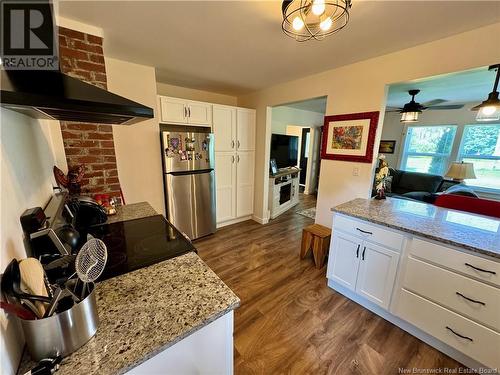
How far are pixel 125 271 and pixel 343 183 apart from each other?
234 centimetres

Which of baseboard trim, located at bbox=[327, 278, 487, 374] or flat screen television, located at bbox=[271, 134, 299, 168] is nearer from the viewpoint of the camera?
baseboard trim, located at bbox=[327, 278, 487, 374]

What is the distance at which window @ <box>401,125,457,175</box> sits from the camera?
4.67m

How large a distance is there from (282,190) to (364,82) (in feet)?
8.16

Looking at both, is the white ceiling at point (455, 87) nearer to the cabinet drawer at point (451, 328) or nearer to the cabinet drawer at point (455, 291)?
the cabinet drawer at point (455, 291)

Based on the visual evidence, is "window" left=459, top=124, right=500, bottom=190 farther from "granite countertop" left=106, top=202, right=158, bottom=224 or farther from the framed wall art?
"granite countertop" left=106, top=202, right=158, bottom=224

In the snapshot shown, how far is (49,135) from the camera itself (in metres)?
1.55

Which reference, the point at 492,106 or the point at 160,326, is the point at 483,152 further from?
the point at 160,326

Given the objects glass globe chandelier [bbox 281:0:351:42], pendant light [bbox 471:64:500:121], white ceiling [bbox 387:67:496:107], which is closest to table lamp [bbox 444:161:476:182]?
white ceiling [bbox 387:67:496:107]

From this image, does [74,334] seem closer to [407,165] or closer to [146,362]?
[146,362]

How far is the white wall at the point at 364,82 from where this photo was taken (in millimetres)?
1546

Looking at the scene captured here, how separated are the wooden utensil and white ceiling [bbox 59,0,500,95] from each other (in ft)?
5.27

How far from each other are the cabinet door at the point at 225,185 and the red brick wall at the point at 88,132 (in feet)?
5.17

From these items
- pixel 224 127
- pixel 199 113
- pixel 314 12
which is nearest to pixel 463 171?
pixel 224 127

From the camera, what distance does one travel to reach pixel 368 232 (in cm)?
171
